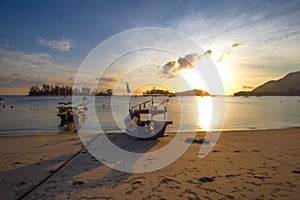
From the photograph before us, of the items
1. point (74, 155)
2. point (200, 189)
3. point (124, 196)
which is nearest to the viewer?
point (124, 196)

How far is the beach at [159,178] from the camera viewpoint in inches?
194

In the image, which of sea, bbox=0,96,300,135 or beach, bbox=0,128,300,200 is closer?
beach, bbox=0,128,300,200

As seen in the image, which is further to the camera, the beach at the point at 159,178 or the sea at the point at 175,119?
the sea at the point at 175,119

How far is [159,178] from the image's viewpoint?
600 cm

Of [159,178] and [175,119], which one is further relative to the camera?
[175,119]

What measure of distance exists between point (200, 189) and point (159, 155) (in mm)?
3507

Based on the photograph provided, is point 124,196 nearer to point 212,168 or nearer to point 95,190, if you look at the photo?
point 95,190

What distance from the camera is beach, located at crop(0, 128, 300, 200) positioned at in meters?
4.93

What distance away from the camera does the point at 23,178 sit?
5.90 meters

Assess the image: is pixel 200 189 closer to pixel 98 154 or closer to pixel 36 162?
pixel 98 154

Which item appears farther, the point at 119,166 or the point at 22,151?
the point at 22,151

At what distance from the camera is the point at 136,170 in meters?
6.72

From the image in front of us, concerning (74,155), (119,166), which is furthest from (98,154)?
(119,166)

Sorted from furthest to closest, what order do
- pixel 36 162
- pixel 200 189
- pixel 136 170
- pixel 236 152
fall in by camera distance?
pixel 236 152, pixel 36 162, pixel 136 170, pixel 200 189
